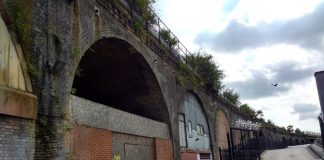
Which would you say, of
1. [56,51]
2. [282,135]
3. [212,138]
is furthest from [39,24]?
[282,135]

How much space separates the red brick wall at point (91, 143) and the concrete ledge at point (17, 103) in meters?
1.86

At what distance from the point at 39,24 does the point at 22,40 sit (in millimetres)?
892

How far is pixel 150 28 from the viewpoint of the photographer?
17.4 metres

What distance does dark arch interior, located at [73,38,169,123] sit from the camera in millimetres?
14625

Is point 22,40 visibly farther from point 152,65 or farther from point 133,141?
point 152,65

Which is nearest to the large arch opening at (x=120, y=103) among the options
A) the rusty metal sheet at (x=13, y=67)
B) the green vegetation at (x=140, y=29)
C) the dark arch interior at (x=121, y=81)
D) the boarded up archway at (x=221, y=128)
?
the dark arch interior at (x=121, y=81)

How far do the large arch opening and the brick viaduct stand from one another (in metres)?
0.03

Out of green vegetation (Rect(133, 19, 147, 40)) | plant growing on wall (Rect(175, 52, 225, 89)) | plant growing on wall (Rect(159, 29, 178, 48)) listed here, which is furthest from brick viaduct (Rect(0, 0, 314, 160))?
plant growing on wall (Rect(175, 52, 225, 89))

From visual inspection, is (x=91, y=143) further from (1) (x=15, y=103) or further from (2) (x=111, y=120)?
(1) (x=15, y=103)

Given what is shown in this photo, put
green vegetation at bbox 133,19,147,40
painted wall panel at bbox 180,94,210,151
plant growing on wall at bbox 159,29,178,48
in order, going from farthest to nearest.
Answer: painted wall panel at bbox 180,94,210,151
plant growing on wall at bbox 159,29,178,48
green vegetation at bbox 133,19,147,40

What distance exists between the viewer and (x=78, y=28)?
10.7 meters

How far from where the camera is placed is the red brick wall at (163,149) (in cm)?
1536

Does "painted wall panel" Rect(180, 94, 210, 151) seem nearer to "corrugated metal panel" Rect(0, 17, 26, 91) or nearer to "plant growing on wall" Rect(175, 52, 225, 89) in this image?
"plant growing on wall" Rect(175, 52, 225, 89)

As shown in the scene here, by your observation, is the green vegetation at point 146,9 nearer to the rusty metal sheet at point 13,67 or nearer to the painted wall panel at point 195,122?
the painted wall panel at point 195,122
